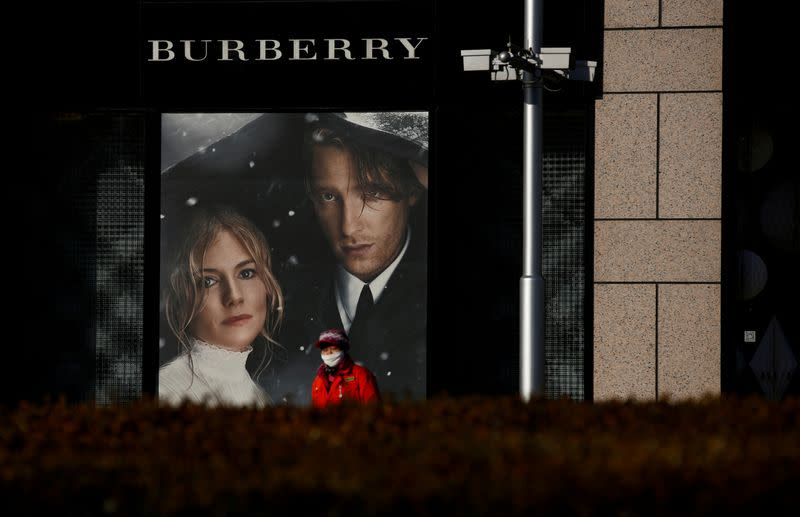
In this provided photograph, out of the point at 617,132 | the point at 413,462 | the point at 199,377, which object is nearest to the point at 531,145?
the point at 617,132

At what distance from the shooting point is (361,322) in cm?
1279

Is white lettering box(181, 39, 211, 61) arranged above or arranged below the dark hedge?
above

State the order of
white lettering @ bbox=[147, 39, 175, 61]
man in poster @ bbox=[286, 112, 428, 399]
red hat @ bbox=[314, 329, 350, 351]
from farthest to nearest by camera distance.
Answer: white lettering @ bbox=[147, 39, 175, 61]
man in poster @ bbox=[286, 112, 428, 399]
red hat @ bbox=[314, 329, 350, 351]

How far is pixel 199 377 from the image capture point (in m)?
12.9

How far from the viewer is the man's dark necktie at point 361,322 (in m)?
12.8

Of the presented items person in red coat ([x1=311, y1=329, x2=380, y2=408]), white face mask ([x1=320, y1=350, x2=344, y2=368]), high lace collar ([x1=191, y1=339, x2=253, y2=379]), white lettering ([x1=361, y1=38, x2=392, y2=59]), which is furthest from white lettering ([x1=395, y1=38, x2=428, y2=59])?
white face mask ([x1=320, y1=350, x2=344, y2=368])

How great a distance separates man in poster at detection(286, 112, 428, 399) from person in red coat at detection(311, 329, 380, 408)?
9.39 ft

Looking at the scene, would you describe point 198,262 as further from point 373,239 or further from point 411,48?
point 411,48

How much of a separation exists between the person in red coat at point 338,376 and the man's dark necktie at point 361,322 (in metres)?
2.85

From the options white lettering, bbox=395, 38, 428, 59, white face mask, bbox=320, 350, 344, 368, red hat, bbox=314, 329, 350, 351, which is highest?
white lettering, bbox=395, 38, 428, 59

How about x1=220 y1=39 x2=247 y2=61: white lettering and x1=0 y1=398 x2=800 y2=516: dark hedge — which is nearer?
x1=0 y1=398 x2=800 y2=516: dark hedge

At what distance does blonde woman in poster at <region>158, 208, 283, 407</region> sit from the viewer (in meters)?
12.9

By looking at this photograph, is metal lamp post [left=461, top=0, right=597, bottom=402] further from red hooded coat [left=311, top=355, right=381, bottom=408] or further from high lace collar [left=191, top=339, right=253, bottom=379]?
high lace collar [left=191, top=339, right=253, bottom=379]

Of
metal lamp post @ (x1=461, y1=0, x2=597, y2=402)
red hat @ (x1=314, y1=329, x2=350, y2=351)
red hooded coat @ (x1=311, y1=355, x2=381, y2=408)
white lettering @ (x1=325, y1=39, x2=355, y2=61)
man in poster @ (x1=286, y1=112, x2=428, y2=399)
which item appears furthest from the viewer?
white lettering @ (x1=325, y1=39, x2=355, y2=61)
